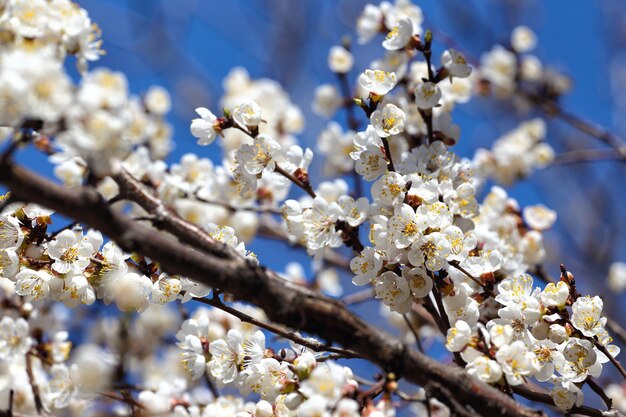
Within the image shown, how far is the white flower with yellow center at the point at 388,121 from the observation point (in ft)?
7.10

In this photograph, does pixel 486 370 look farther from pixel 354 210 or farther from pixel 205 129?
pixel 205 129

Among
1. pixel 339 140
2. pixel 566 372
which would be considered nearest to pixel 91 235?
pixel 566 372

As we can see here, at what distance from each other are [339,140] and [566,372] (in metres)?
2.47

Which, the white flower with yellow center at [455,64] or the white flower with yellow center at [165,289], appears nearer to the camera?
the white flower with yellow center at [165,289]

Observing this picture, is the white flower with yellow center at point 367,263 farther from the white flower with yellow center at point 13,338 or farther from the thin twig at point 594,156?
the thin twig at point 594,156

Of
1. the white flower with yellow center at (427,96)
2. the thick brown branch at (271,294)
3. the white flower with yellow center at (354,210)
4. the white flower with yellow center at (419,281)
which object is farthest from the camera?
the white flower with yellow center at (427,96)

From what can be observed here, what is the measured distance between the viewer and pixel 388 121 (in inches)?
85.4

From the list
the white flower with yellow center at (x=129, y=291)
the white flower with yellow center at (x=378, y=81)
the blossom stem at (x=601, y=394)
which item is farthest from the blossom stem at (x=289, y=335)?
the white flower with yellow center at (x=378, y=81)

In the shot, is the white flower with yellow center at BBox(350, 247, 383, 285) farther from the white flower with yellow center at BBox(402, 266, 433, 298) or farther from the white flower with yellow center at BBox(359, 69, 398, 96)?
the white flower with yellow center at BBox(359, 69, 398, 96)

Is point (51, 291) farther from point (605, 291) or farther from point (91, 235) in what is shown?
point (605, 291)

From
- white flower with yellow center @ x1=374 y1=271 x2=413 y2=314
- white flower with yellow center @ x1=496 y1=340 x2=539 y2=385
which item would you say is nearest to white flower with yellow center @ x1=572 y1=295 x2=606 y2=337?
white flower with yellow center @ x1=496 y1=340 x2=539 y2=385

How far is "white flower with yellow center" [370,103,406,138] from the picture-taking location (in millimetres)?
2164

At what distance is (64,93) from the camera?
1284mm

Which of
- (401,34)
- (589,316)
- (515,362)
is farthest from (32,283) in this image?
(589,316)
